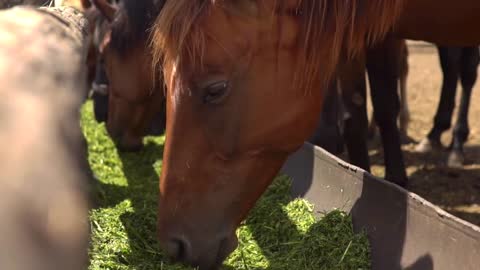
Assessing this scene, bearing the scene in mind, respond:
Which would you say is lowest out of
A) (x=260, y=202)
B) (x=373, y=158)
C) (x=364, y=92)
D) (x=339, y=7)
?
(x=373, y=158)

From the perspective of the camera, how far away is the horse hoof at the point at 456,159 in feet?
15.3

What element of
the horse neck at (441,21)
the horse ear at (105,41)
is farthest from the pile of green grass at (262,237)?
the horse ear at (105,41)

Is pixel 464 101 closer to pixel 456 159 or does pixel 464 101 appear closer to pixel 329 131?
pixel 456 159

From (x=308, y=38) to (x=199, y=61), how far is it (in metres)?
0.36

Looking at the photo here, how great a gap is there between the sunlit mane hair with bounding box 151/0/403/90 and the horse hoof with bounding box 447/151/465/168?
2648 mm

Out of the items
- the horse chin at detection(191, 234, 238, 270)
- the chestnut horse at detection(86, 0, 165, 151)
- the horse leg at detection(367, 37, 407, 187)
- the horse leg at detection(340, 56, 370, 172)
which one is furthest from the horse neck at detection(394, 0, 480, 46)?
the chestnut horse at detection(86, 0, 165, 151)

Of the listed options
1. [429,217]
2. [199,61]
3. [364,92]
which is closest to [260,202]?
[364,92]

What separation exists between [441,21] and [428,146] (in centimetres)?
259

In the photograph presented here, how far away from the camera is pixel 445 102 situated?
5.06m

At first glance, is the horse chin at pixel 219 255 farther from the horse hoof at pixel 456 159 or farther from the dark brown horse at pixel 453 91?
the dark brown horse at pixel 453 91

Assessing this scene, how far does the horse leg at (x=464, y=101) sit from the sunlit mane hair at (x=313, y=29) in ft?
9.02

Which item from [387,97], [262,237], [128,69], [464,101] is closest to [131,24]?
[128,69]

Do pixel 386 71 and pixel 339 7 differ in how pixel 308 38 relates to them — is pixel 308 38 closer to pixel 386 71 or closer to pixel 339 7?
pixel 339 7

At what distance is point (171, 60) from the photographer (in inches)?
82.8
